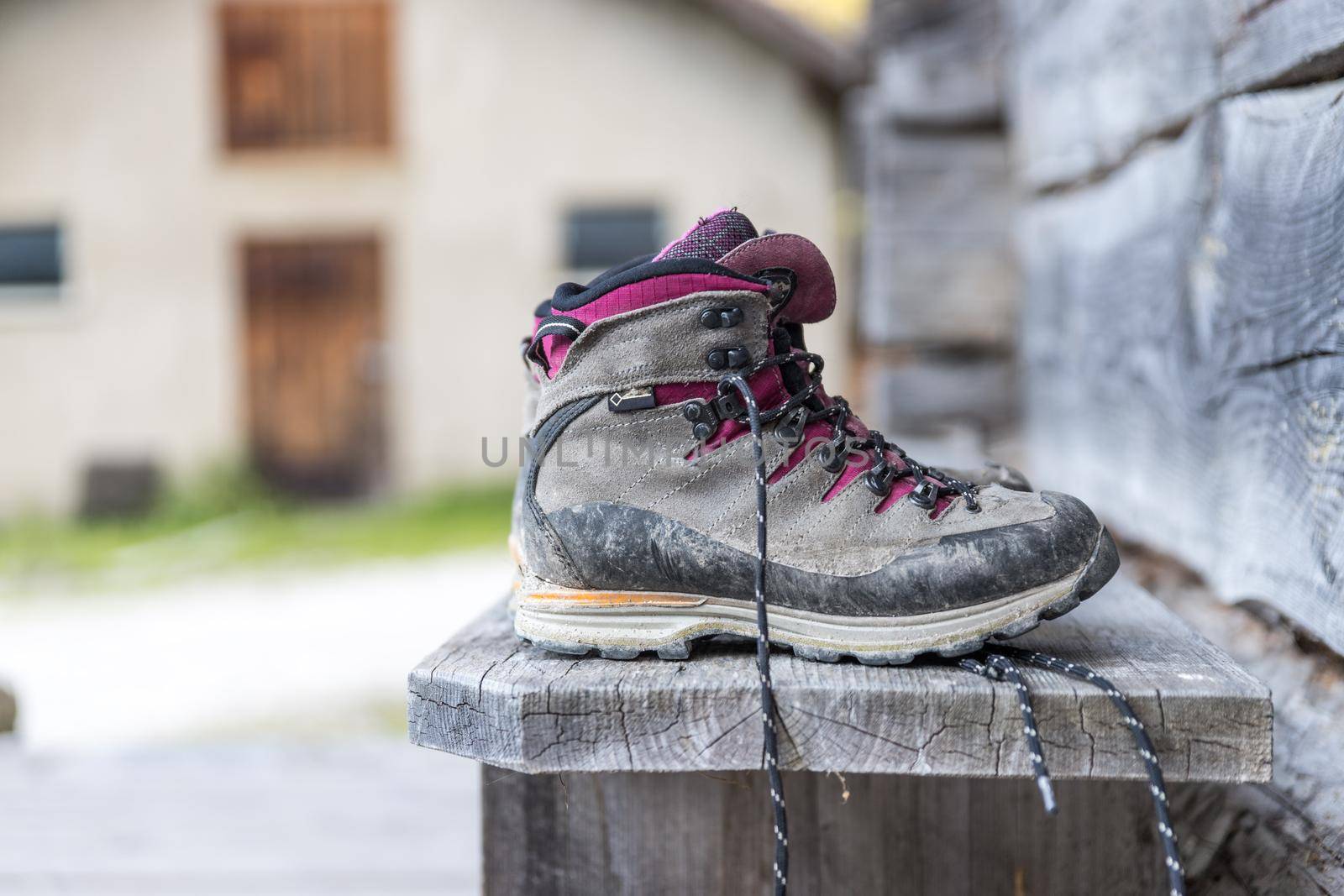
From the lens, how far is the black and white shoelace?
3.13 feet

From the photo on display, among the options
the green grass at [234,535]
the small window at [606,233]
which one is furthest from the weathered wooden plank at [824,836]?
the small window at [606,233]

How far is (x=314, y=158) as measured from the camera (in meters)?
9.16

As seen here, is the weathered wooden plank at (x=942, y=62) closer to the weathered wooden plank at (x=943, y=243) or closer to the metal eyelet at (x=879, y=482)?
the weathered wooden plank at (x=943, y=243)

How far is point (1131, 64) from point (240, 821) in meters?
2.21

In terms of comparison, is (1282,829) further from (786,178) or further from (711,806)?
(786,178)

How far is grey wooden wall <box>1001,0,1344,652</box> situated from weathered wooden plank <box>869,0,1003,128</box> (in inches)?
14.5

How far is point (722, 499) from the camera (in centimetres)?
114

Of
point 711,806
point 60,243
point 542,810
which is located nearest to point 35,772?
point 542,810

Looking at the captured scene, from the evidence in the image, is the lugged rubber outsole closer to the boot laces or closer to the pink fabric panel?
the boot laces

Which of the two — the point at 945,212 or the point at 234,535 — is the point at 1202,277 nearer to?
the point at 945,212

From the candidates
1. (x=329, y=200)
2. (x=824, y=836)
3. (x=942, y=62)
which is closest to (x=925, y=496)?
(x=824, y=836)

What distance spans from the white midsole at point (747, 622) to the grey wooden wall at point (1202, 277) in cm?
42

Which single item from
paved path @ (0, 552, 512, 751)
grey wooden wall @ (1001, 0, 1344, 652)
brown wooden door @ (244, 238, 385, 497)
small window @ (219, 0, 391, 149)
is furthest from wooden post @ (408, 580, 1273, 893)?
small window @ (219, 0, 391, 149)

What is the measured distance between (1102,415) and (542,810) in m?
1.38
